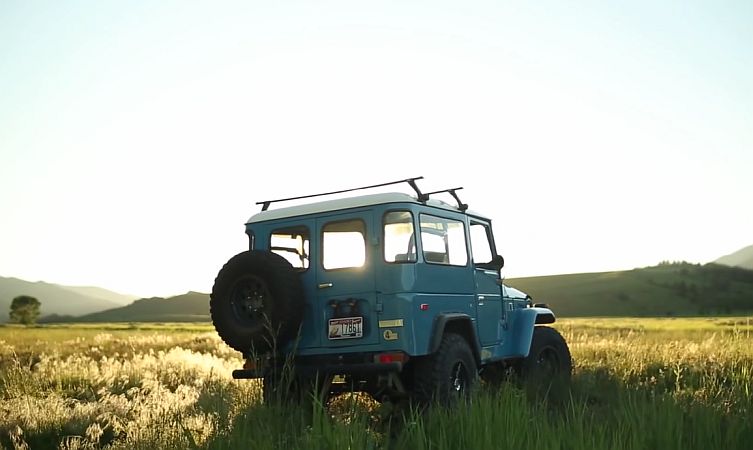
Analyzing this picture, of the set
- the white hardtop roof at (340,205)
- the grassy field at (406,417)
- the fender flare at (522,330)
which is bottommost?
the grassy field at (406,417)

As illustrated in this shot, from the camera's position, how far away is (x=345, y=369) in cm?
774

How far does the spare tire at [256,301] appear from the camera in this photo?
7.88 metres

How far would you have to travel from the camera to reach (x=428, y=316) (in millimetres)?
7957

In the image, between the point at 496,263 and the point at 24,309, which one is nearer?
the point at 496,263

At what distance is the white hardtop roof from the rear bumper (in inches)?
67.5

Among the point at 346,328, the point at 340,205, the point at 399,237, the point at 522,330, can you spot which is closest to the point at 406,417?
the point at 346,328

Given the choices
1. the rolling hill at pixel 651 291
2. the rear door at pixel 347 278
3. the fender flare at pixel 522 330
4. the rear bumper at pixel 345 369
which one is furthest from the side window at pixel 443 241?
the rolling hill at pixel 651 291

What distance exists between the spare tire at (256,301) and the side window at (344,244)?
52 cm

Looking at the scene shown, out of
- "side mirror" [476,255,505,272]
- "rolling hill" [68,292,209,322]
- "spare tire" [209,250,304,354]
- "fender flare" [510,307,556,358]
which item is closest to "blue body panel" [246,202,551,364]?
"side mirror" [476,255,505,272]

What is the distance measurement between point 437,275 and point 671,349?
26.7 ft

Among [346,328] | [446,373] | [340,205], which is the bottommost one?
[446,373]

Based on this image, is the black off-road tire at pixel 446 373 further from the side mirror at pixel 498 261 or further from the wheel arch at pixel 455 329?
the side mirror at pixel 498 261

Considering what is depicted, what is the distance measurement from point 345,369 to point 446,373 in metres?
1.08

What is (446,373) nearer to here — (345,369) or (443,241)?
(345,369)
